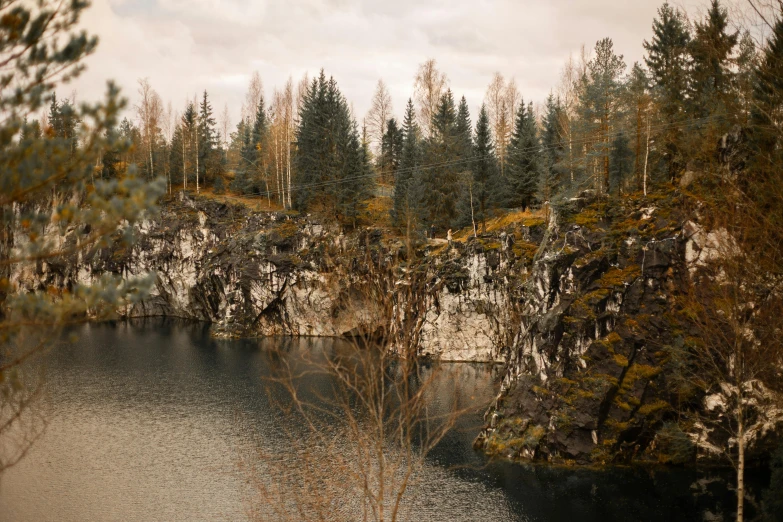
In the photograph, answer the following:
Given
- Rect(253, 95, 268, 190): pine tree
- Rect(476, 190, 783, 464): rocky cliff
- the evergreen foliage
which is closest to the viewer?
Rect(476, 190, 783, 464): rocky cliff

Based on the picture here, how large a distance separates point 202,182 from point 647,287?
53.9 m

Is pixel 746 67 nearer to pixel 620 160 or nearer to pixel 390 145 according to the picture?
pixel 620 160

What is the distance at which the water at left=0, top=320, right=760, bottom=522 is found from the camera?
1867 cm

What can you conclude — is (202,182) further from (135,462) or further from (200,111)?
(135,462)

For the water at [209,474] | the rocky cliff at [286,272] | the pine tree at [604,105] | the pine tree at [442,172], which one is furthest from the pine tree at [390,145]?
the water at [209,474]

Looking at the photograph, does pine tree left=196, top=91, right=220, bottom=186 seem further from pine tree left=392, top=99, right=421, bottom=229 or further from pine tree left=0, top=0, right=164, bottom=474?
pine tree left=0, top=0, right=164, bottom=474

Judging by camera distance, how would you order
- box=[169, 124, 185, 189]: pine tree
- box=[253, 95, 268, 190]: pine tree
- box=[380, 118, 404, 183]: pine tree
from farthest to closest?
box=[380, 118, 404, 183]: pine tree, box=[169, 124, 185, 189]: pine tree, box=[253, 95, 268, 190]: pine tree

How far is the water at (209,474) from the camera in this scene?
61.3 feet

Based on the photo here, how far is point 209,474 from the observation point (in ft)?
69.5

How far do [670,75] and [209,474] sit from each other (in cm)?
3353

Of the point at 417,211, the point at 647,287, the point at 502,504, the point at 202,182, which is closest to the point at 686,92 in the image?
the point at 647,287

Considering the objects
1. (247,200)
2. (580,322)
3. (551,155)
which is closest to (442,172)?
(551,155)

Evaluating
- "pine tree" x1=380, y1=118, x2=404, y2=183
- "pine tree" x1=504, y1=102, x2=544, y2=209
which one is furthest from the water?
"pine tree" x1=380, y1=118, x2=404, y2=183

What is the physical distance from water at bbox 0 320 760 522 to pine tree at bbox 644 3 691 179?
1749cm
